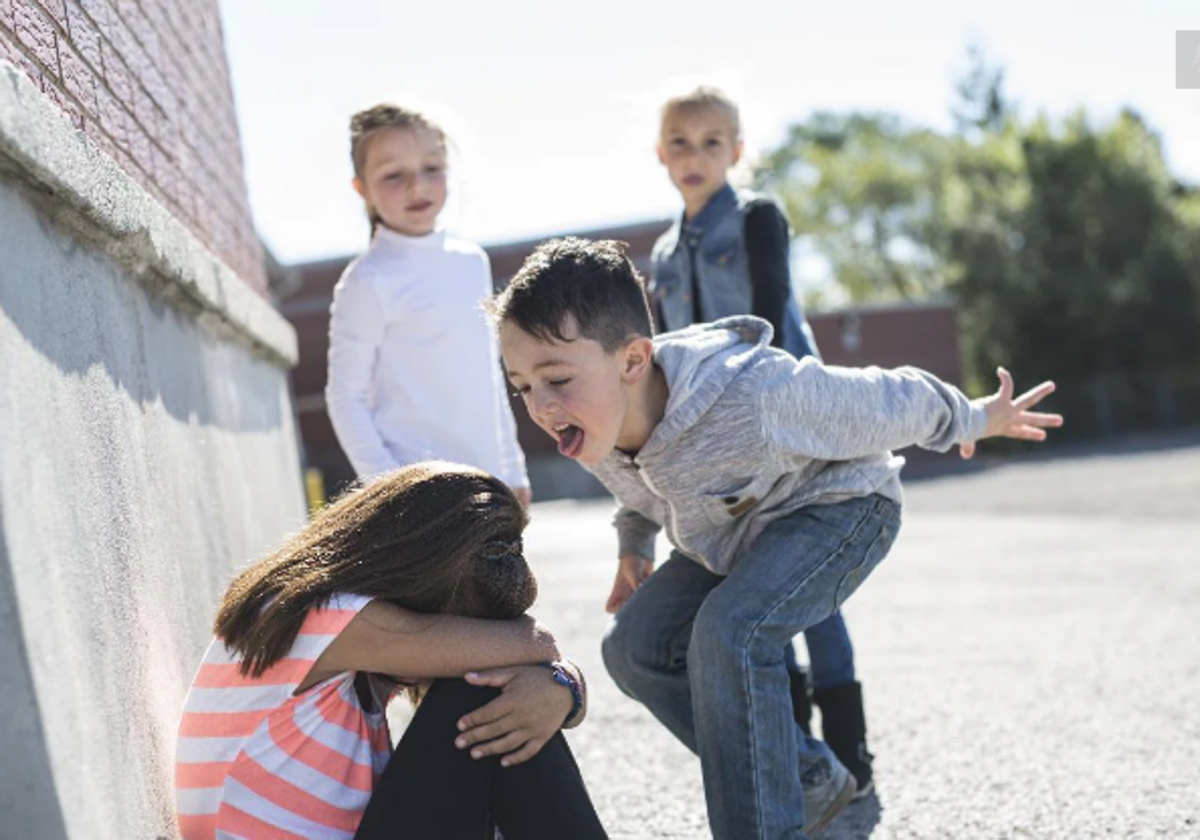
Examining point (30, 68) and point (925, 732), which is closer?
point (30, 68)

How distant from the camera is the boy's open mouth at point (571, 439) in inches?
121

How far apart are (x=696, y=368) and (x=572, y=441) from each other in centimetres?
33

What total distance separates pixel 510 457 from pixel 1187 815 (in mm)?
2086

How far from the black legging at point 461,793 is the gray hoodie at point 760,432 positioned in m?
0.83

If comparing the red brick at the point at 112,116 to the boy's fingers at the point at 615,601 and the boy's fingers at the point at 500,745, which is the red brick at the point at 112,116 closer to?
the boy's fingers at the point at 615,601

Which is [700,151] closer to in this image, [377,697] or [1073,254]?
[377,697]

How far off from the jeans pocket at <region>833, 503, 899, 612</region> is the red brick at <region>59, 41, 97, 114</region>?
6.45ft

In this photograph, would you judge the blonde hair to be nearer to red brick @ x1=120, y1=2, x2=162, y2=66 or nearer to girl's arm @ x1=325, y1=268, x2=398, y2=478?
girl's arm @ x1=325, y1=268, x2=398, y2=478

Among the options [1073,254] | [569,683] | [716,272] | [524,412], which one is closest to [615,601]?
[716,272]

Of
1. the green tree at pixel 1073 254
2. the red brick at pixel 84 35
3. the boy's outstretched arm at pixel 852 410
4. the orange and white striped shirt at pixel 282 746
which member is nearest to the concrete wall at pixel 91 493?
the orange and white striped shirt at pixel 282 746

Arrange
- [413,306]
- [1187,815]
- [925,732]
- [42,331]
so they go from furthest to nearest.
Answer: [925,732] → [413,306] → [1187,815] → [42,331]

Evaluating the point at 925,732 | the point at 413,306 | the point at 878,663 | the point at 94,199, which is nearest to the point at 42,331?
the point at 94,199

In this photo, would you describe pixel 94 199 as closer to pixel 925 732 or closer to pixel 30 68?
pixel 30 68

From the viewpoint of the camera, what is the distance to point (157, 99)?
4434mm
